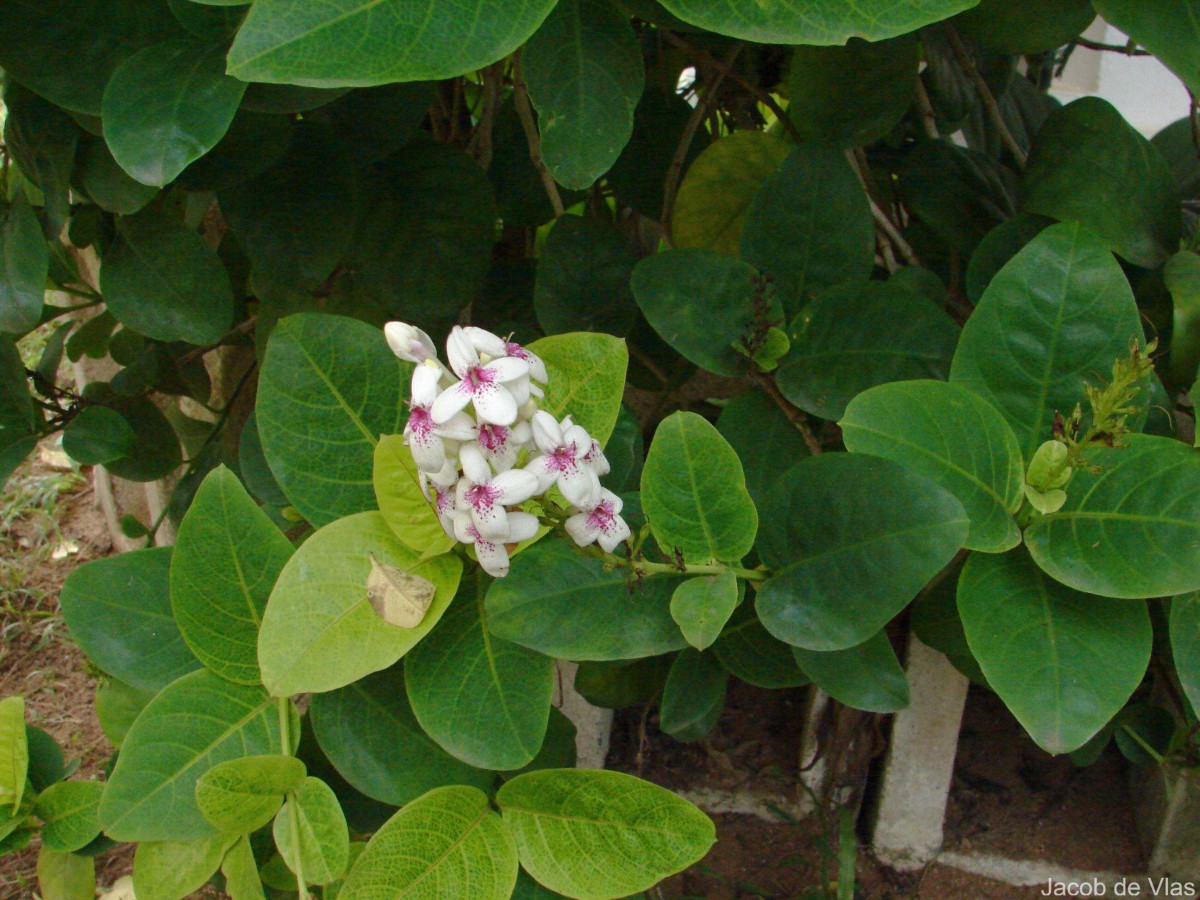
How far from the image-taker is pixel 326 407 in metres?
0.72

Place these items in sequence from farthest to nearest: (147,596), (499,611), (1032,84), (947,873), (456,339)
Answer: (947,873)
(1032,84)
(147,596)
(499,611)
(456,339)

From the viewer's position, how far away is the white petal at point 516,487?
0.55m

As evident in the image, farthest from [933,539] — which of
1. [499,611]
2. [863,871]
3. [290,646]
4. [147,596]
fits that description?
[863,871]

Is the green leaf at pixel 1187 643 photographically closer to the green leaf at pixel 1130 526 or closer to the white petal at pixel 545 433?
the green leaf at pixel 1130 526

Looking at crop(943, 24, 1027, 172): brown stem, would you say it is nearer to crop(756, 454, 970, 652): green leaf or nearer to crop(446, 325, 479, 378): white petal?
crop(756, 454, 970, 652): green leaf

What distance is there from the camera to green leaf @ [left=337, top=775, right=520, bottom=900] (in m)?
0.68

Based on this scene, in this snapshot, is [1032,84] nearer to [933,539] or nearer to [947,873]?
[933,539]

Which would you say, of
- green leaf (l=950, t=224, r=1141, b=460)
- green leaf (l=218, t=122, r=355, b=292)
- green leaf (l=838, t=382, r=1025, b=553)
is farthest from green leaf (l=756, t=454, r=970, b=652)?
green leaf (l=218, t=122, r=355, b=292)

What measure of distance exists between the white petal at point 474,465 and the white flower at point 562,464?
3cm

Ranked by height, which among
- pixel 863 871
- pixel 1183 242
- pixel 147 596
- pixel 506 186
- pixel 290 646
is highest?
pixel 1183 242

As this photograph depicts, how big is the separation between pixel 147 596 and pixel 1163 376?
0.86 metres

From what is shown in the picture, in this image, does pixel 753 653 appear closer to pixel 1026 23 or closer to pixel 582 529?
pixel 582 529

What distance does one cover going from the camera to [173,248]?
2.92ft

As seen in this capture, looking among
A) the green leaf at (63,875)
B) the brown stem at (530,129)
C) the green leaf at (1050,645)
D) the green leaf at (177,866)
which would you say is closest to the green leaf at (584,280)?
the brown stem at (530,129)
